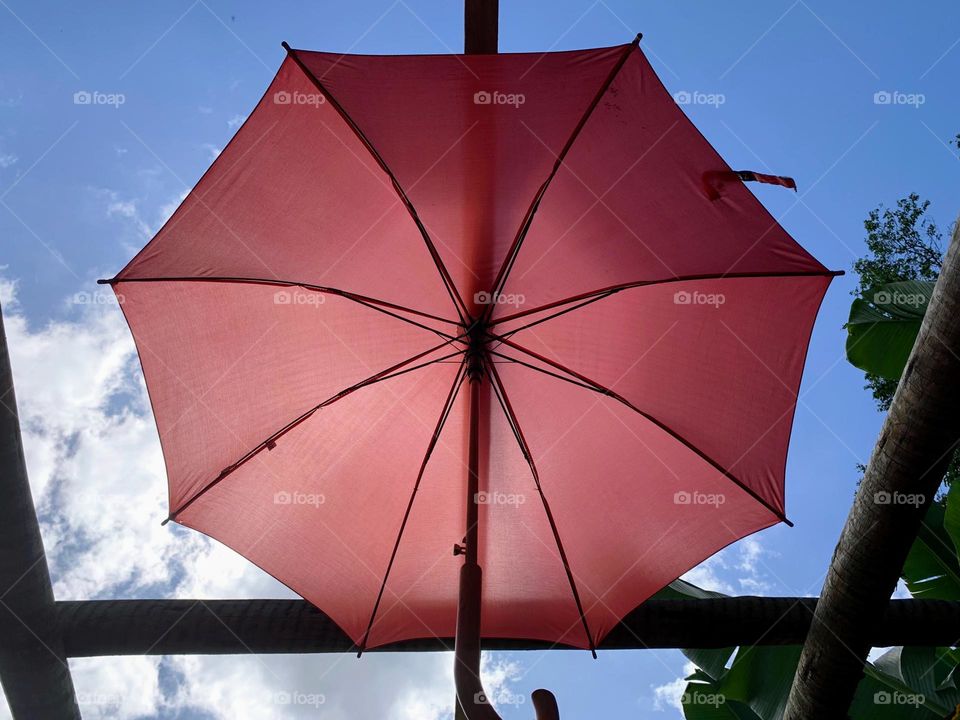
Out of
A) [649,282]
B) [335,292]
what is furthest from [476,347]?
[649,282]

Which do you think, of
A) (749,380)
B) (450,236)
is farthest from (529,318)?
(749,380)

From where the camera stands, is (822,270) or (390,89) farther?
(822,270)

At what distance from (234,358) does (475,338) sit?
97cm

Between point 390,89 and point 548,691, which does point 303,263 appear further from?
point 548,691

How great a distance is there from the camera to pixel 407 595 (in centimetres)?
329

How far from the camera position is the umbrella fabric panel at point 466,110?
2.59 meters

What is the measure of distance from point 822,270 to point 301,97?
2081mm

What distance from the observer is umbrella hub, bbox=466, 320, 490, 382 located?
3074 millimetres

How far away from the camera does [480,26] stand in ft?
8.21
